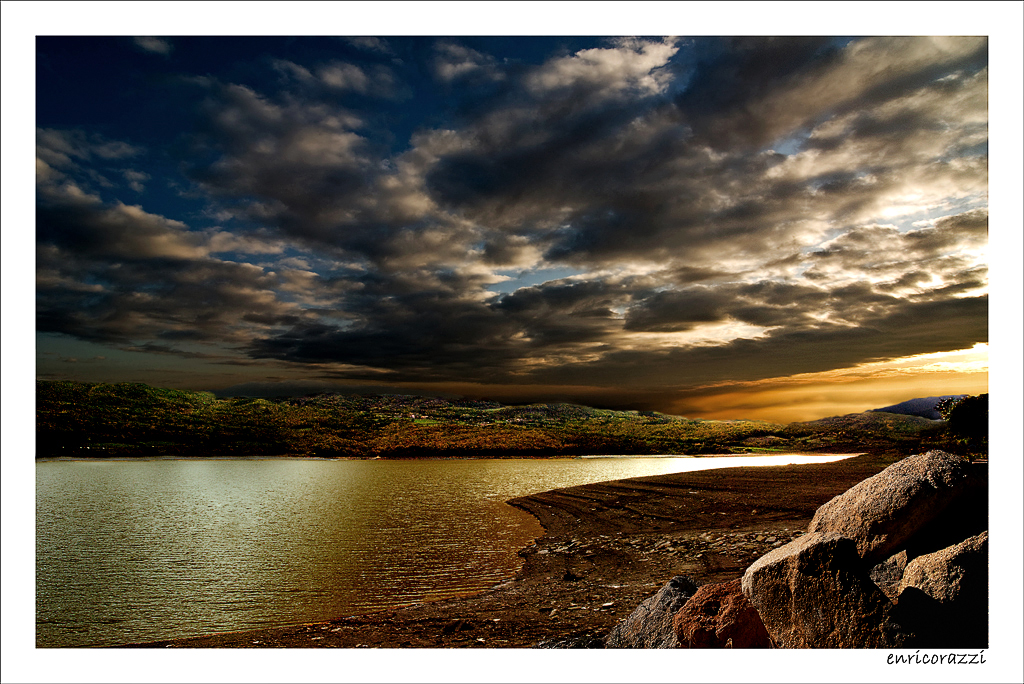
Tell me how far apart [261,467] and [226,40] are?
32.3 metres

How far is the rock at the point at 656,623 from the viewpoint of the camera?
5043 mm

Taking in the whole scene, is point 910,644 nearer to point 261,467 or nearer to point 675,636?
point 675,636

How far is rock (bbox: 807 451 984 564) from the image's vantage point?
4.85 m

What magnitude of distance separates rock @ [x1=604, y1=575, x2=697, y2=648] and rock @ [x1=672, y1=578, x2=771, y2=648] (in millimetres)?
167

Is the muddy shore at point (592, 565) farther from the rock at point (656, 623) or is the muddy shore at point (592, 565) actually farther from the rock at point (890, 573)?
the rock at point (890, 573)

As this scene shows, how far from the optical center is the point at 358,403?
18.3 metres

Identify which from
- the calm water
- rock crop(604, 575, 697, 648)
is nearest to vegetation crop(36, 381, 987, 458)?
the calm water

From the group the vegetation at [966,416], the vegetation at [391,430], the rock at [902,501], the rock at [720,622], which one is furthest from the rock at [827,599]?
the vegetation at [391,430]

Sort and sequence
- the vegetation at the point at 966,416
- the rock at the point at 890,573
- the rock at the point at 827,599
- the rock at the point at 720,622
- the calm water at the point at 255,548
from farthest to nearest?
the vegetation at the point at 966,416 → the calm water at the point at 255,548 → the rock at the point at 890,573 → the rock at the point at 720,622 → the rock at the point at 827,599

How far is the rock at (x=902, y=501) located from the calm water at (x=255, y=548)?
5829mm

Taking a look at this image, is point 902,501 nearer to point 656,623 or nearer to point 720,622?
point 720,622

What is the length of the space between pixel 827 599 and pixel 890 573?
1333mm

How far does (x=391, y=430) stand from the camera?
23.1 m

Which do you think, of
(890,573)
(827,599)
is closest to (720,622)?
(827,599)
